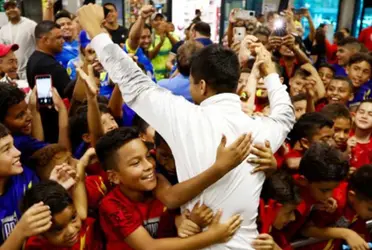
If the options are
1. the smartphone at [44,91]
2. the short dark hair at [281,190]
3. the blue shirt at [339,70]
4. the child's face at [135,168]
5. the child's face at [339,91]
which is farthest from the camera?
the blue shirt at [339,70]

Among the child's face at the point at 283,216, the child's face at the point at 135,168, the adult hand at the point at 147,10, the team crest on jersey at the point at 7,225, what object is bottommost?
the child's face at the point at 283,216

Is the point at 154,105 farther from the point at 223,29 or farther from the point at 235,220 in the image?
the point at 223,29

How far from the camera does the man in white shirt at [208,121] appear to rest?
141 cm

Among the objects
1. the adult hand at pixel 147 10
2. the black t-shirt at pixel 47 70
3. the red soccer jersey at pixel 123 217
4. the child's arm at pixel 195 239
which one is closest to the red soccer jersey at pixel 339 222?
the child's arm at pixel 195 239

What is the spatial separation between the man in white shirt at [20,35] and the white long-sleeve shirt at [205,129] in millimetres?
3373

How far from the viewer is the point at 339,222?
202 cm

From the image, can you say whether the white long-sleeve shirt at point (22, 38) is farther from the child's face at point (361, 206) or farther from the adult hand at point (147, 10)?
the child's face at point (361, 206)

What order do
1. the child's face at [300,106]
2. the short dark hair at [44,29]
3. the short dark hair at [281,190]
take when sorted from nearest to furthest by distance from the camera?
the short dark hair at [281,190] → the child's face at [300,106] → the short dark hair at [44,29]

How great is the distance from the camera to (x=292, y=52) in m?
3.63

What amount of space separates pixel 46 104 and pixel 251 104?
1070 millimetres

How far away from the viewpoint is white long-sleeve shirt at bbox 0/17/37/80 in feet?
15.1

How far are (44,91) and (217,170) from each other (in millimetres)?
1365

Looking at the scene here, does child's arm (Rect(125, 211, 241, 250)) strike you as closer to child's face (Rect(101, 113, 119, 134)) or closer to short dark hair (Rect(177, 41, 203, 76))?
child's face (Rect(101, 113, 119, 134))

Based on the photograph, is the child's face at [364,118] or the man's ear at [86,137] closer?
the man's ear at [86,137]
